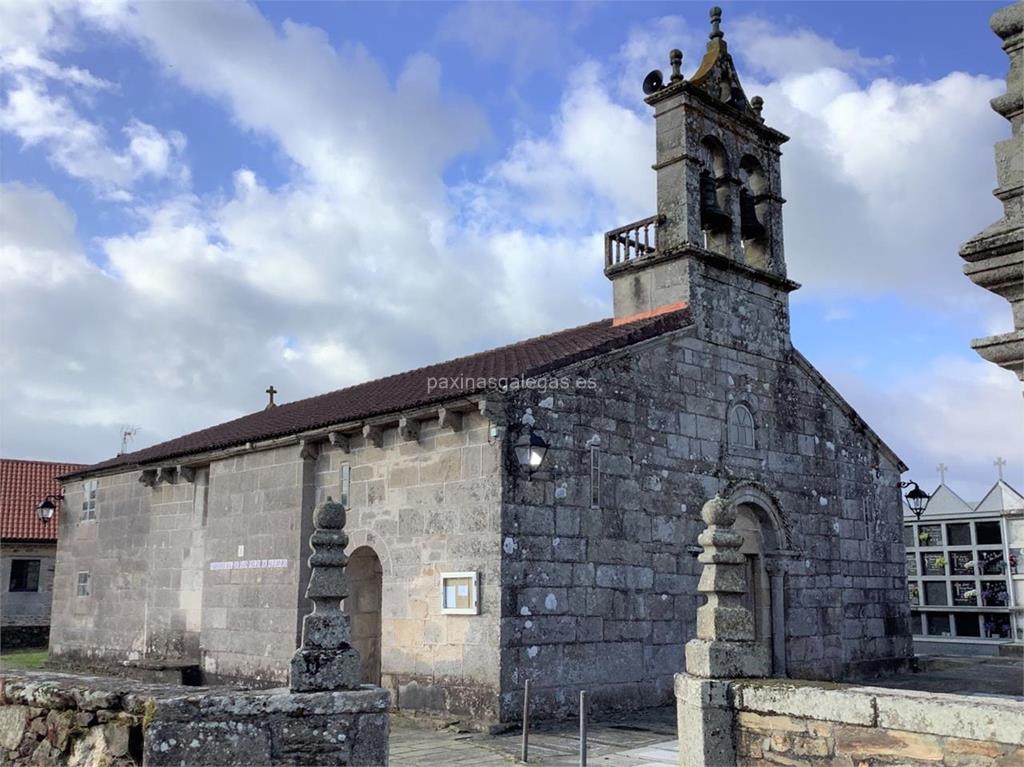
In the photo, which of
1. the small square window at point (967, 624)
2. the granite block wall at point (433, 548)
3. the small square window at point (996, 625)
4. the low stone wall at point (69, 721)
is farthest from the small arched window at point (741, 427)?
the low stone wall at point (69, 721)

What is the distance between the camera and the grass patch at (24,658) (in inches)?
776

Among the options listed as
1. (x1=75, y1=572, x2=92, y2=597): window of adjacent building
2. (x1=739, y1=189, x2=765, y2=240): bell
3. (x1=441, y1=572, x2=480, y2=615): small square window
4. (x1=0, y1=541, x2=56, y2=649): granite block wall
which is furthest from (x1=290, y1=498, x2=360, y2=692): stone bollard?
(x1=0, y1=541, x2=56, y2=649): granite block wall

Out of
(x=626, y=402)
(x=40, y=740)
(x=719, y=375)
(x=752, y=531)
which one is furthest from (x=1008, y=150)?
(x=752, y=531)

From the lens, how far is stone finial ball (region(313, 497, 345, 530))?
5.69 meters

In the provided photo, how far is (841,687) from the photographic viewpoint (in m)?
5.61

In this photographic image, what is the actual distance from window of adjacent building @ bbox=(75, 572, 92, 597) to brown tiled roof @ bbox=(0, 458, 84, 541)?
762cm

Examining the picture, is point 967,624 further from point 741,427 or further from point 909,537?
point 741,427

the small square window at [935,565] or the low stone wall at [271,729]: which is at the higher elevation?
the small square window at [935,565]

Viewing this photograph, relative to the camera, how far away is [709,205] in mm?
15047

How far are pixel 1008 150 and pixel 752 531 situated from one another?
1052 cm

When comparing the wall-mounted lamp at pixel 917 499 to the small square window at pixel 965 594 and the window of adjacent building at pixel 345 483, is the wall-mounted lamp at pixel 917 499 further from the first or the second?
the window of adjacent building at pixel 345 483

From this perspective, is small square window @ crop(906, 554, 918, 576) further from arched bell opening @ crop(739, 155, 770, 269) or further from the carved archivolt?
arched bell opening @ crop(739, 155, 770, 269)

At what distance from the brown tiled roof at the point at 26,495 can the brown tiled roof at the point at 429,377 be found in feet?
29.7

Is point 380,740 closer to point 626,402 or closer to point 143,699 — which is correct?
point 143,699
